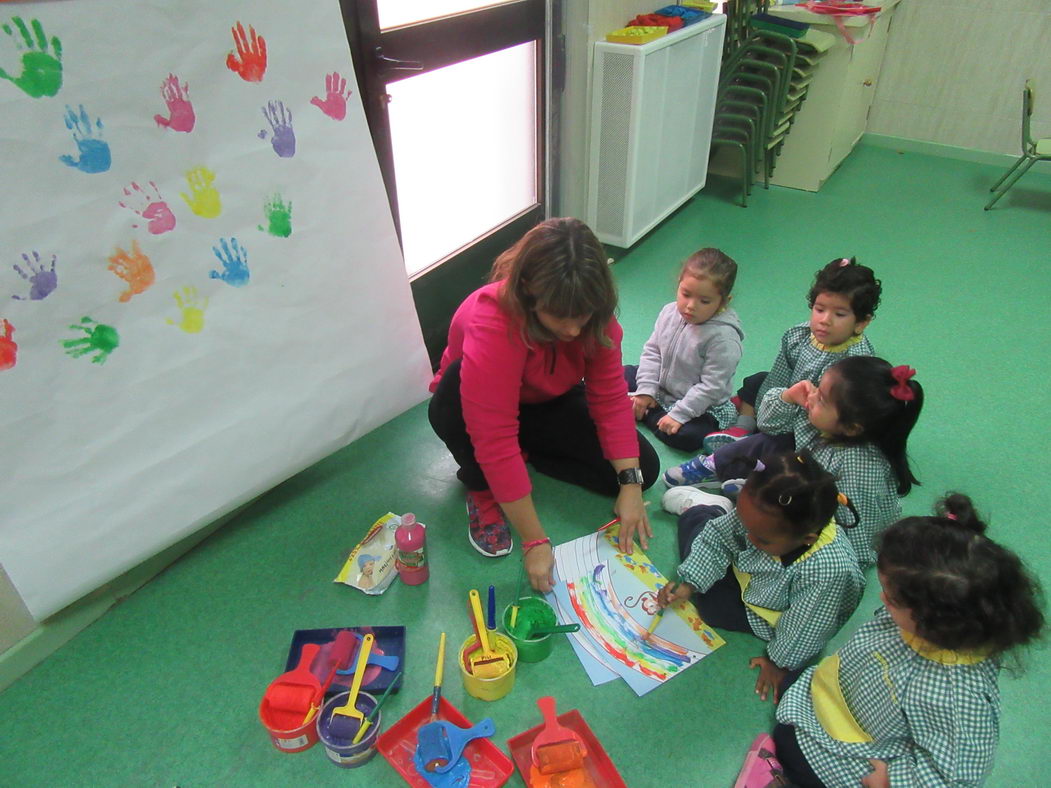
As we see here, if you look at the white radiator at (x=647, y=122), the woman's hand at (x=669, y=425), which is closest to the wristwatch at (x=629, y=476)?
the woman's hand at (x=669, y=425)

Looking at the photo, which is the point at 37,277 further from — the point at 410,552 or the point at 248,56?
the point at 410,552

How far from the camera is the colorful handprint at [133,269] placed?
111cm

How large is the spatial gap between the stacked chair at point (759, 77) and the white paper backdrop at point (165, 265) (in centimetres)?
230

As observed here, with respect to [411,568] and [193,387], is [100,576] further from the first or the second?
[411,568]

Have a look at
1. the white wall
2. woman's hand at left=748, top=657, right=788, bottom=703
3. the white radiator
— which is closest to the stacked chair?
the white radiator

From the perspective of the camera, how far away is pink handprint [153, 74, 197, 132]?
109 centimetres

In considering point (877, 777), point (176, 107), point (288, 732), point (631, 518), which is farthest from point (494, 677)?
point (176, 107)

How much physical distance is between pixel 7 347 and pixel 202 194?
38 cm

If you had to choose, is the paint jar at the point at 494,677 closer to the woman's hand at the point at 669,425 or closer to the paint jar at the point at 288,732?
the paint jar at the point at 288,732

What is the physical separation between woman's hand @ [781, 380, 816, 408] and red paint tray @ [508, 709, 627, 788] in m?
0.84

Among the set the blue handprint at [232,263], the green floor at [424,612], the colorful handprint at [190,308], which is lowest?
the green floor at [424,612]

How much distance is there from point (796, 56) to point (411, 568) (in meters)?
2.81

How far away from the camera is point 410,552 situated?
1.41 m

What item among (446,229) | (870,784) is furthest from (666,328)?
(870,784)
